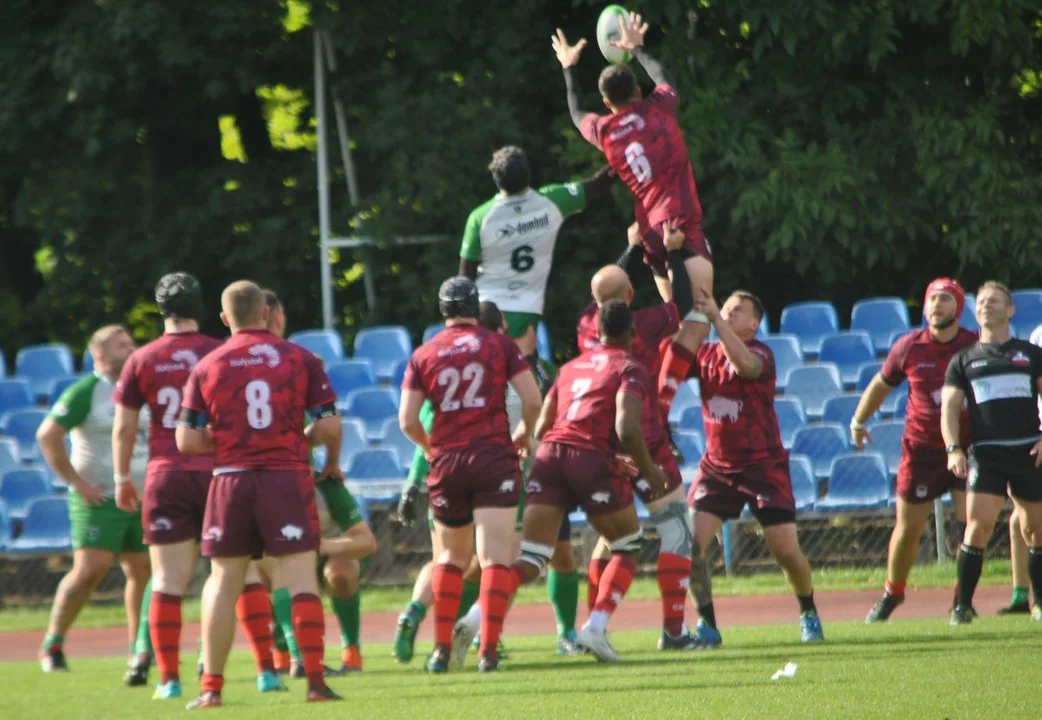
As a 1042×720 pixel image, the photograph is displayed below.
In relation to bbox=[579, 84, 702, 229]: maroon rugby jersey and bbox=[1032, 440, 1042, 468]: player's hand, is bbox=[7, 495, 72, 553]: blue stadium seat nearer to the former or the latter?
bbox=[579, 84, 702, 229]: maroon rugby jersey

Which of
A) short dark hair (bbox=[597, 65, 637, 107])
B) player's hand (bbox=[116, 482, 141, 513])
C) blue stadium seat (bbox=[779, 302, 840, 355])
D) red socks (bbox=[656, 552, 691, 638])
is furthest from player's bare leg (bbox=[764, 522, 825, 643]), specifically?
blue stadium seat (bbox=[779, 302, 840, 355])

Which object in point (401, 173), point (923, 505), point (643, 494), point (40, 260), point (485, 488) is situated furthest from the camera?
point (40, 260)

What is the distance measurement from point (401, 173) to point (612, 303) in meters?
8.39

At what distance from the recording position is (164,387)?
845 cm

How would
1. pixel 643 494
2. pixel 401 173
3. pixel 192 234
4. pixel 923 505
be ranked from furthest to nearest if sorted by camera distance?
pixel 192 234, pixel 401 173, pixel 923 505, pixel 643 494

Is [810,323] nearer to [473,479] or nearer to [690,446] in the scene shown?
[690,446]

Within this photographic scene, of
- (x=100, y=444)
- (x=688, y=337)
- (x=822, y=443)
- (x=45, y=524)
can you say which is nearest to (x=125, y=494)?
(x=100, y=444)

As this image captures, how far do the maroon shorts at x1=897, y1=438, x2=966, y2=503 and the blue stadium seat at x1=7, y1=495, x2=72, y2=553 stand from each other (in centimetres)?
763

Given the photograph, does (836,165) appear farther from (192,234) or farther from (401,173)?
(192,234)

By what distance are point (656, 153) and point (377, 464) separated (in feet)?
19.3

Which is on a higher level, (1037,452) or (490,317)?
(490,317)

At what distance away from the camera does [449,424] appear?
342 inches

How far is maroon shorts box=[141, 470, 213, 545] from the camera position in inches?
331

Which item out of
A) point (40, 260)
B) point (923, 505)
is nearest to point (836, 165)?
point (923, 505)
